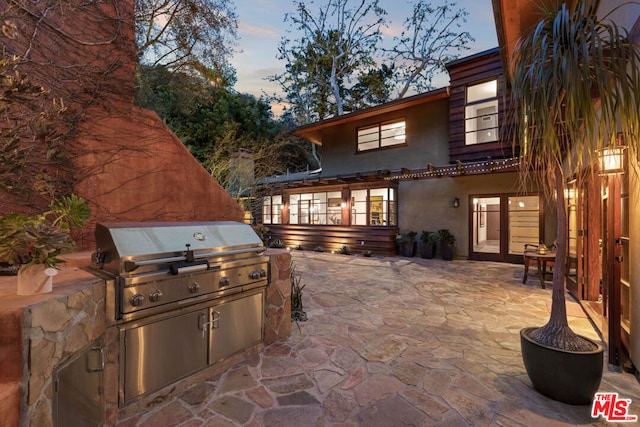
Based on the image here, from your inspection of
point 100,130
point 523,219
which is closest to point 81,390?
point 100,130

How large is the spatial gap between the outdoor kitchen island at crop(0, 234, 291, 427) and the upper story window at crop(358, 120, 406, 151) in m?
9.78

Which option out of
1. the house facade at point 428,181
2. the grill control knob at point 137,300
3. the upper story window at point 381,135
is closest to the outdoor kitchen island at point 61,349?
the grill control knob at point 137,300

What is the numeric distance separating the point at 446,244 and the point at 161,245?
325 inches

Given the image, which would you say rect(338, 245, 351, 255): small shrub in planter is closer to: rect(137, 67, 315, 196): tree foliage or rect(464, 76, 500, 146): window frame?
rect(137, 67, 315, 196): tree foliage

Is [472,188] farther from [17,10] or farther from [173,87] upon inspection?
[17,10]

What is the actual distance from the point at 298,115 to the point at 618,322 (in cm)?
1713

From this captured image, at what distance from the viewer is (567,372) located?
211 cm

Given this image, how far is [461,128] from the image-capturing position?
9.00 m

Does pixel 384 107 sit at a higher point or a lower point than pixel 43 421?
higher

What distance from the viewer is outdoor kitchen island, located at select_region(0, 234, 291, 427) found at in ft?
4.32

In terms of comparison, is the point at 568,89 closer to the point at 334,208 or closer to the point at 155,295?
the point at 155,295

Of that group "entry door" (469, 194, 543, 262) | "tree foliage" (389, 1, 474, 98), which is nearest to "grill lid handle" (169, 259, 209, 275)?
"entry door" (469, 194, 543, 262)

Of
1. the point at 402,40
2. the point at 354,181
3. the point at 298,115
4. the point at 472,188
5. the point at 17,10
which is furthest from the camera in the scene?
the point at 298,115

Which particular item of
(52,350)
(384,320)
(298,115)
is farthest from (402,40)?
(52,350)
